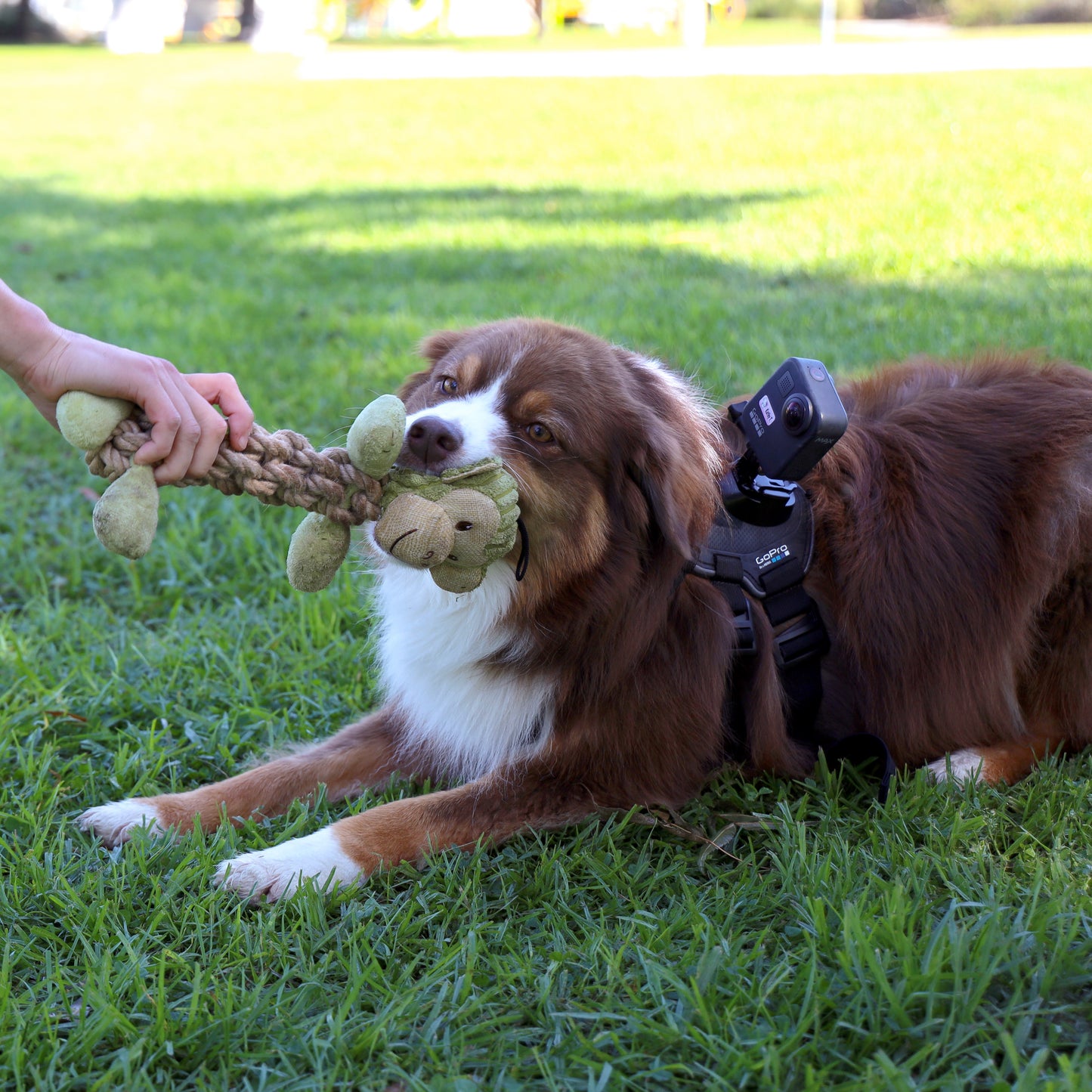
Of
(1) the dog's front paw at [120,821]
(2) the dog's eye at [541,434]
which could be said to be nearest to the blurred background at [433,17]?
(2) the dog's eye at [541,434]

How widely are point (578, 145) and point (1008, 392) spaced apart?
36.2 ft

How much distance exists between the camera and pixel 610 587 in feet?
9.48

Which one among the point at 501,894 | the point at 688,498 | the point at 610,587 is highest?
the point at 688,498

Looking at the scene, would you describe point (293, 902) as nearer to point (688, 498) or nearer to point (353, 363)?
point (688, 498)

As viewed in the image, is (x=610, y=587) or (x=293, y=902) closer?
(x=293, y=902)

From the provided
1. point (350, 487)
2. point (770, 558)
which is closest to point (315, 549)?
point (350, 487)

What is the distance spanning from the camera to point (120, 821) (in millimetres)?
2945

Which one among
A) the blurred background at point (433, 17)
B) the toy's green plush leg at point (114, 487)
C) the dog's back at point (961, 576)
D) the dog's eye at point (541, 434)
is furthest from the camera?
the blurred background at point (433, 17)

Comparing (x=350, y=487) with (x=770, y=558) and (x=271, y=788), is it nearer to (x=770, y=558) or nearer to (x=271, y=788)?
(x=271, y=788)

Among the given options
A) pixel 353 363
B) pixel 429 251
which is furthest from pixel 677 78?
pixel 353 363

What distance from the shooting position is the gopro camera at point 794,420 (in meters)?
2.78

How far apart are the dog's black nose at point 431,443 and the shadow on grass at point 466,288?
305 cm

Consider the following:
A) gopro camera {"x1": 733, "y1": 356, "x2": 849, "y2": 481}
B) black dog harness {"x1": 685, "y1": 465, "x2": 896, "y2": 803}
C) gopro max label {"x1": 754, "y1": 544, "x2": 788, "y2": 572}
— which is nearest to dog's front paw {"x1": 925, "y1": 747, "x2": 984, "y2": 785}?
black dog harness {"x1": 685, "y1": 465, "x2": 896, "y2": 803}

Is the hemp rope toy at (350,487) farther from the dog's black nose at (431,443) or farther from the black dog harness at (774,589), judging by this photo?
the black dog harness at (774,589)
